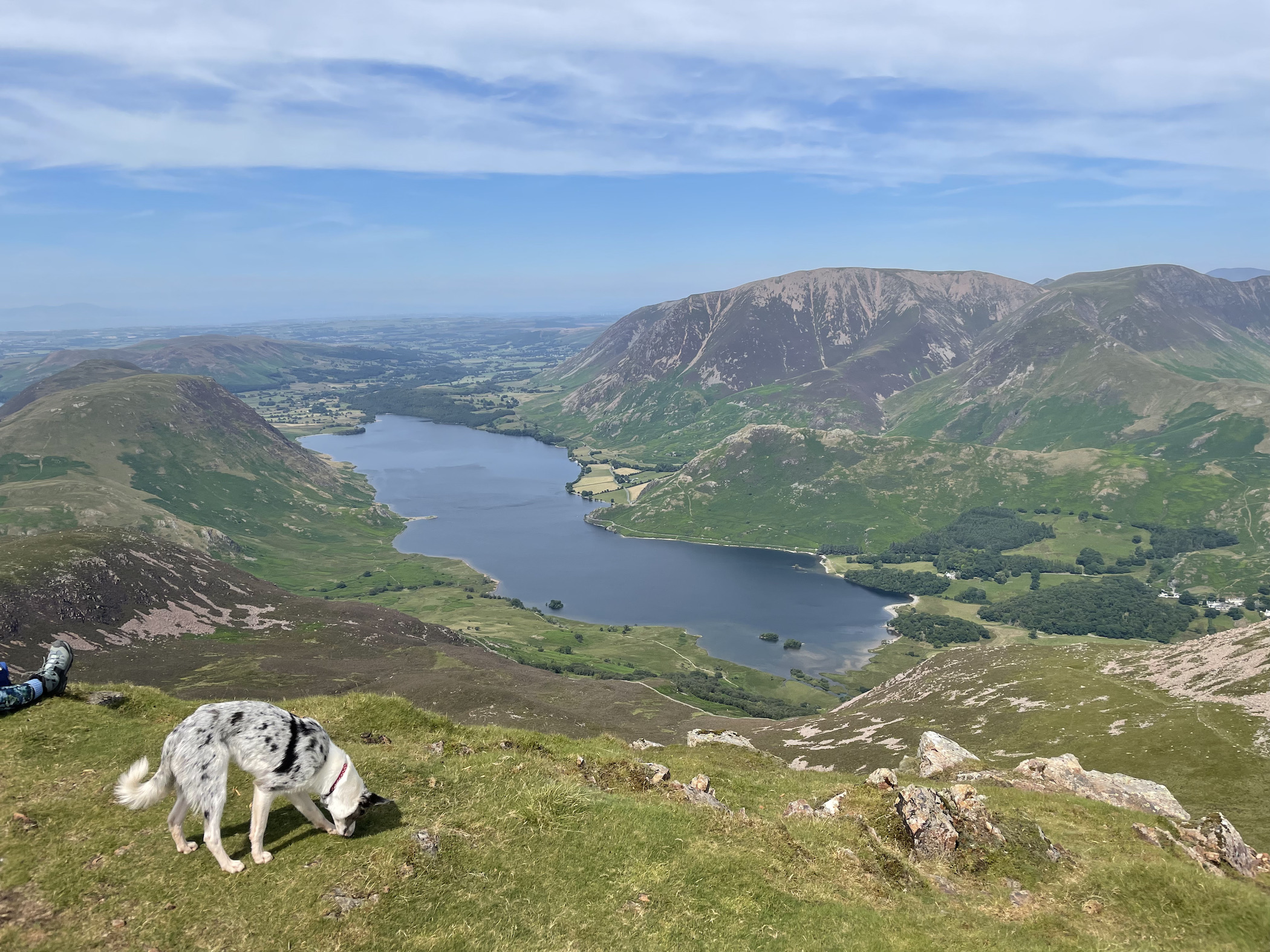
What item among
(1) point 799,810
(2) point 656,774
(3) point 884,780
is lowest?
(3) point 884,780

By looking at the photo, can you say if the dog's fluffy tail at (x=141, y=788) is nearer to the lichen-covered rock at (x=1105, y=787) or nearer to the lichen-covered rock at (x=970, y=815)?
the lichen-covered rock at (x=970, y=815)

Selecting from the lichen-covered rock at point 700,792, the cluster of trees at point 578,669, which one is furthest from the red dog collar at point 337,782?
the cluster of trees at point 578,669

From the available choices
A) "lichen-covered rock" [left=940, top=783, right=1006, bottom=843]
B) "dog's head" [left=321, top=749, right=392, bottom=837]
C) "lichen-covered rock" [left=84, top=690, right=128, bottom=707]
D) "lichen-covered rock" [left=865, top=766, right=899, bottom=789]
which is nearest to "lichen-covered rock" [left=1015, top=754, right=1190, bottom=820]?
"lichen-covered rock" [left=865, top=766, right=899, bottom=789]

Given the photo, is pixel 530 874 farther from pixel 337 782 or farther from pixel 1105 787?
pixel 1105 787

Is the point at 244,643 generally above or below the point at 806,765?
below

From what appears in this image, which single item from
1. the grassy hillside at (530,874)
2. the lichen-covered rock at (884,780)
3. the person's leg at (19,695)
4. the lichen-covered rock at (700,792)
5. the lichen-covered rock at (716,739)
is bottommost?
the lichen-covered rock at (716,739)

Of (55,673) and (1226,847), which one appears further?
(1226,847)

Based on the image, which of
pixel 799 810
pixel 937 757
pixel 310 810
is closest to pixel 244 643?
pixel 937 757
